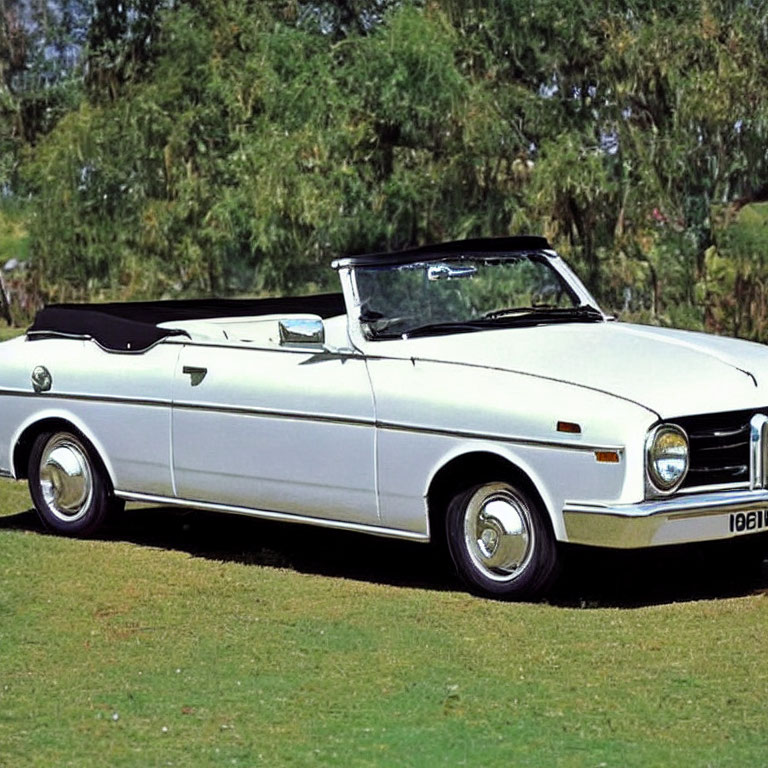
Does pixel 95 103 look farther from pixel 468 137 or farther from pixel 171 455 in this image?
pixel 171 455

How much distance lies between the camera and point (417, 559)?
1048cm

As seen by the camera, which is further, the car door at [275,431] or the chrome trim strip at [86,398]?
the chrome trim strip at [86,398]

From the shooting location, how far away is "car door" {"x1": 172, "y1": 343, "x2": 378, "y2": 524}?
9422 mm

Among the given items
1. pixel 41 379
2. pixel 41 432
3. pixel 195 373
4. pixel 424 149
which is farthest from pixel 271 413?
pixel 424 149

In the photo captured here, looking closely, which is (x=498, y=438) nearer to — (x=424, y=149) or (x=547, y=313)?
(x=547, y=313)

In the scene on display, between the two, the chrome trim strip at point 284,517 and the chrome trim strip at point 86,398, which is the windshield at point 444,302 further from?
the chrome trim strip at point 86,398

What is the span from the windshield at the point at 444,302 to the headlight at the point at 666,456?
1.47 m

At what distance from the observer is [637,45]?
25.2 meters

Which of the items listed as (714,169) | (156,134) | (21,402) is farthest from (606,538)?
(156,134)

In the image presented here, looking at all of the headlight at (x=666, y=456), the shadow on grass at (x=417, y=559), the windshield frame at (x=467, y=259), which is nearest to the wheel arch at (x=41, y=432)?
the shadow on grass at (x=417, y=559)

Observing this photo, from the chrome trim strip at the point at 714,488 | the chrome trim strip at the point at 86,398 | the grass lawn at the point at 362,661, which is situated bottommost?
the grass lawn at the point at 362,661

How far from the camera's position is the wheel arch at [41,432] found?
10.8 meters

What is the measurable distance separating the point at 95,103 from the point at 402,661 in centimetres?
2343

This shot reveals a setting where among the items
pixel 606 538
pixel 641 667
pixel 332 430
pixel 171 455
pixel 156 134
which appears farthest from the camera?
pixel 156 134
